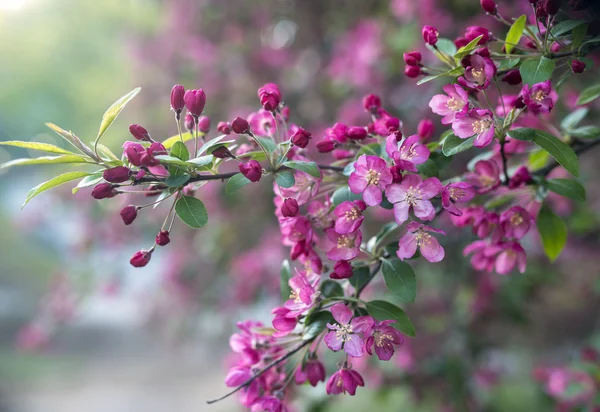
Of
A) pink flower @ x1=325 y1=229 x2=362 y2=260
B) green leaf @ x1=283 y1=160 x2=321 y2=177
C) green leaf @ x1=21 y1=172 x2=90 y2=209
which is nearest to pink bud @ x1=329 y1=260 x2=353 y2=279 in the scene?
pink flower @ x1=325 y1=229 x2=362 y2=260

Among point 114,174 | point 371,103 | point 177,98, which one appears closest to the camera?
point 114,174

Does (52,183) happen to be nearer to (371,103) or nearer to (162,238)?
(162,238)

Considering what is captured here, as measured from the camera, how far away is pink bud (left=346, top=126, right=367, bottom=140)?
74 cm

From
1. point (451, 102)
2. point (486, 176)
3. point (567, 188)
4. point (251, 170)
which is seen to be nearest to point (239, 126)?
point (251, 170)

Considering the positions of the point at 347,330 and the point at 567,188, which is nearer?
the point at 347,330

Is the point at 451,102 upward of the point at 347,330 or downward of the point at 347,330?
upward

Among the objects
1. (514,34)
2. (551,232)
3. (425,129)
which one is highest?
(514,34)

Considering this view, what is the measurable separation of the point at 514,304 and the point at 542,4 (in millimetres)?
1550

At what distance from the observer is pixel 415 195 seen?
659 mm

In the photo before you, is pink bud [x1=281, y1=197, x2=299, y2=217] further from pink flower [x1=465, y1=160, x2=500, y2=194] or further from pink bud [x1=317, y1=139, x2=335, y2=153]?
pink flower [x1=465, y1=160, x2=500, y2=194]

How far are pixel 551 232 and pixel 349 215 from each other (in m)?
0.37

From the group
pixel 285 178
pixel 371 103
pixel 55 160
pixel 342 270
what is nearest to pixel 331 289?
pixel 342 270

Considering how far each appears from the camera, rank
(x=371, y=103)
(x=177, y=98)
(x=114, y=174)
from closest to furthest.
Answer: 1. (x=114, y=174)
2. (x=177, y=98)
3. (x=371, y=103)

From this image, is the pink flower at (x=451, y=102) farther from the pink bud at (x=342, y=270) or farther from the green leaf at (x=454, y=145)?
the pink bud at (x=342, y=270)
